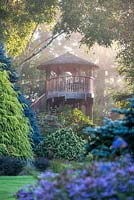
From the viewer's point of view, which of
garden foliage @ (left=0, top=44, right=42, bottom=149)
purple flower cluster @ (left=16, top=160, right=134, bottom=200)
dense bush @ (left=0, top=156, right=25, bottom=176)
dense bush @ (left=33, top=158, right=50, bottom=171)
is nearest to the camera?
purple flower cluster @ (left=16, top=160, right=134, bottom=200)

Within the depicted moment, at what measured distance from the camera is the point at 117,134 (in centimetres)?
408

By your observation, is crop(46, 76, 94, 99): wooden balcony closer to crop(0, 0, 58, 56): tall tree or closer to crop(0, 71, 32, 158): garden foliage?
crop(0, 0, 58, 56): tall tree

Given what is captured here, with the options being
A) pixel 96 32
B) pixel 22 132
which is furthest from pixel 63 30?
pixel 22 132

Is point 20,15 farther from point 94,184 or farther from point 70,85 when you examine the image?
point 94,184

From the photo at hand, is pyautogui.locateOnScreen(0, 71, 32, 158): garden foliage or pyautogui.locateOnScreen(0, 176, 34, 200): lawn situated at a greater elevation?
pyautogui.locateOnScreen(0, 71, 32, 158): garden foliage

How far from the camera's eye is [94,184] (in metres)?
3.03

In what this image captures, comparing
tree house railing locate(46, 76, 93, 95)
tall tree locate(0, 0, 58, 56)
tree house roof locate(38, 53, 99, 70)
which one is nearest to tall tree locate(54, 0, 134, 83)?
tall tree locate(0, 0, 58, 56)

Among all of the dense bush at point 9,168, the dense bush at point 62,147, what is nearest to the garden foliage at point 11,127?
the dense bush at point 62,147

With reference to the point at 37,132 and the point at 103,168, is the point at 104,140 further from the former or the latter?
the point at 37,132

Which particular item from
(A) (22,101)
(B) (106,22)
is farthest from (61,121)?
(A) (22,101)

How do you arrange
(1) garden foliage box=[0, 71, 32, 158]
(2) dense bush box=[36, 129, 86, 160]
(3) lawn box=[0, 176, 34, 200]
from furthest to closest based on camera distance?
(2) dense bush box=[36, 129, 86, 160] < (1) garden foliage box=[0, 71, 32, 158] < (3) lawn box=[0, 176, 34, 200]

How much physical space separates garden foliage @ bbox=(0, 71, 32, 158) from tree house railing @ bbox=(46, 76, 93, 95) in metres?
12.5

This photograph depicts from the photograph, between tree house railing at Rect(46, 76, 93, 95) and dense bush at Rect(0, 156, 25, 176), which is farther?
tree house railing at Rect(46, 76, 93, 95)

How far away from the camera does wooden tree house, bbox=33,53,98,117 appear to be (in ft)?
88.9
